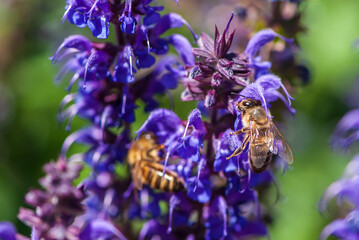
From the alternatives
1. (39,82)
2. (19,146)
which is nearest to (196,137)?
(19,146)

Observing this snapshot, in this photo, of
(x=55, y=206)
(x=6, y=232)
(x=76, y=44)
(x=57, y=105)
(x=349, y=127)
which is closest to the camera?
(x=6, y=232)

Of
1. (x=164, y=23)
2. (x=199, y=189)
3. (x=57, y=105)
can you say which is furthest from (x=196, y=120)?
(x=57, y=105)

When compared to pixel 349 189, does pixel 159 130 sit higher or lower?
higher

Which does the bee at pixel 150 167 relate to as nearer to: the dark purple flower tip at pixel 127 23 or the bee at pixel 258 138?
the bee at pixel 258 138

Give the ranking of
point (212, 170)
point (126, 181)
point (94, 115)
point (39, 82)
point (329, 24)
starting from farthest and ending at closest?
point (329, 24) < point (39, 82) < point (126, 181) < point (94, 115) < point (212, 170)

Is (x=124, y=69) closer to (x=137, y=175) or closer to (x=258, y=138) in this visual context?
(x=137, y=175)

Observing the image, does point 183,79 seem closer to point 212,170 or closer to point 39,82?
point 212,170

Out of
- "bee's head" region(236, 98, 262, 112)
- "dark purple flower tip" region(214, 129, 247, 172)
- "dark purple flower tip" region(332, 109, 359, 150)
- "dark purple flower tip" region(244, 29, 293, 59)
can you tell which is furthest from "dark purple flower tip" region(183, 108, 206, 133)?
"dark purple flower tip" region(332, 109, 359, 150)
